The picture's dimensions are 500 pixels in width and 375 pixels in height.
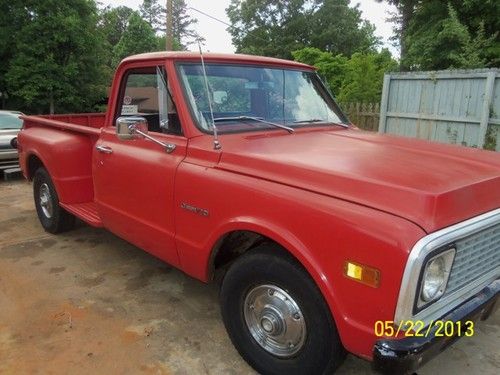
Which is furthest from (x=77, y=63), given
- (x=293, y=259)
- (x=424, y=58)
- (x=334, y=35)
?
(x=334, y=35)

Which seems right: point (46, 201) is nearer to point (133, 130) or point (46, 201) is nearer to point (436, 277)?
point (133, 130)

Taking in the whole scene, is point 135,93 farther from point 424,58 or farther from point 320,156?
point 424,58

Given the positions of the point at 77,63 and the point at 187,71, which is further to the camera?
the point at 77,63

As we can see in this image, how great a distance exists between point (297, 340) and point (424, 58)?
10.2 metres

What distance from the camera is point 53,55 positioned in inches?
640

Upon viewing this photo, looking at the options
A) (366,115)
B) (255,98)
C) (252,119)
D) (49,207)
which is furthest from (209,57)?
(366,115)

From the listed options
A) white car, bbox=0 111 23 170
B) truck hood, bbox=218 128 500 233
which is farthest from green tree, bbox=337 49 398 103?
truck hood, bbox=218 128 500 233

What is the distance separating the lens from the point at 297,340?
251 cm

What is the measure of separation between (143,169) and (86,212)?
1.42 m

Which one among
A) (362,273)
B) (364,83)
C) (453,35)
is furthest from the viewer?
(364,83)

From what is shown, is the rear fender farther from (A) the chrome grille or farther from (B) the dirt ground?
(A) the chrome grille

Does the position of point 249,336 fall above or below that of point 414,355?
below

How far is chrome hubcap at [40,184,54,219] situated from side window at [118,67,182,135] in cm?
185

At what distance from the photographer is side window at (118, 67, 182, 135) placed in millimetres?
3252
